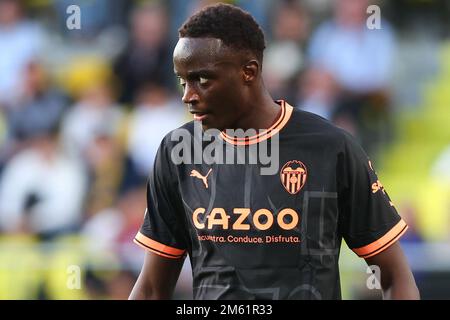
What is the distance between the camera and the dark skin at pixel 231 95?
3730mm

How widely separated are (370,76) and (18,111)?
3.47m

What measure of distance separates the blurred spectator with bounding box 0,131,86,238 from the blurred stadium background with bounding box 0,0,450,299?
0.01m

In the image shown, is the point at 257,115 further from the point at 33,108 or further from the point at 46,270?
the point at 33,108

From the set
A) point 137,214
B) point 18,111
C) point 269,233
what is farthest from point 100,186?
point 269,233

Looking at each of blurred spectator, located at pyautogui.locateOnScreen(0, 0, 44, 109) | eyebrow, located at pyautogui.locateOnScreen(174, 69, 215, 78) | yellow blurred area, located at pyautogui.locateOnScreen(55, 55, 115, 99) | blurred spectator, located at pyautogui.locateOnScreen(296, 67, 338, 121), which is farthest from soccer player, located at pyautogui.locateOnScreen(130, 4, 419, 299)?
blurred spectator, located at pyautogui.locateOnScreen(0, 0, 44, 109)

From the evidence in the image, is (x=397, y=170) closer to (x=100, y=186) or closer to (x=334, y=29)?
(x=334, y=29)

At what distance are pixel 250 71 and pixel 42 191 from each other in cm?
544

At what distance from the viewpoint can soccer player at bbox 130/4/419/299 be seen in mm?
3719

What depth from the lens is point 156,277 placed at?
4043mm

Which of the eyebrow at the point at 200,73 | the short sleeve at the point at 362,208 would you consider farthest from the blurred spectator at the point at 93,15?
the short sleeve at the point at 362,208

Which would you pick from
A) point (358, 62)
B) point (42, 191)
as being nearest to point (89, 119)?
point (42, 191)

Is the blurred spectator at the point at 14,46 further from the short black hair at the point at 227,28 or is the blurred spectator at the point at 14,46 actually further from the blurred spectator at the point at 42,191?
the short black hair at the point at 227,28

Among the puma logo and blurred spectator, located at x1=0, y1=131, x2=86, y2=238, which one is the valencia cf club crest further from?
blurred spectator, located at x1=0, y1=131, x2=86, y2=238

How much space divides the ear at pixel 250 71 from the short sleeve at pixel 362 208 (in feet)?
1.51
